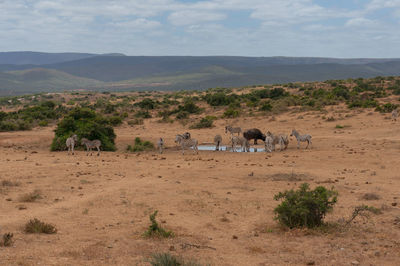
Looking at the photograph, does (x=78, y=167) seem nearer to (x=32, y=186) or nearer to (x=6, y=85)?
(x=32, y=186)

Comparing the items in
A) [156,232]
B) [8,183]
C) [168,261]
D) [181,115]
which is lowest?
[181,115]

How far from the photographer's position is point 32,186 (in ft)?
45.5

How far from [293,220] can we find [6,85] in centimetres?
19310

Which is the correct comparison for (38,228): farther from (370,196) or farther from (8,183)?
(370,196)

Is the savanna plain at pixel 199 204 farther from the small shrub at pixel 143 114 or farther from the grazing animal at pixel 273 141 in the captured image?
the small shrub at pixel 143 114

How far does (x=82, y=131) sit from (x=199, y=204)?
13.9m

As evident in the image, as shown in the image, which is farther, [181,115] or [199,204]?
[181,115]

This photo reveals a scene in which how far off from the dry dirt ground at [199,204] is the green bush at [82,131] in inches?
59.3

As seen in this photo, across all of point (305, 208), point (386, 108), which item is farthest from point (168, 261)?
point (386, 108)

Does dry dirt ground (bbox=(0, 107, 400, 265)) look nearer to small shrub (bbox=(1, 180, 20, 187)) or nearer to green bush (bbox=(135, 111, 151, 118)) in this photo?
small shrub (bbox=(1, 180, 20, 187))

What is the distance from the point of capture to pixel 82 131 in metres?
24.1

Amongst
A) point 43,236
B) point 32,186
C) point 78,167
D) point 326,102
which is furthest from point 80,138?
point 326,102

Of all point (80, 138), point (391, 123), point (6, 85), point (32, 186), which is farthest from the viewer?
point (6, 85)

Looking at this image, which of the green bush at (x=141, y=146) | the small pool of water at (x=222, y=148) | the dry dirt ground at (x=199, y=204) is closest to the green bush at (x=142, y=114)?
the green bush at (x=141, y=146)
